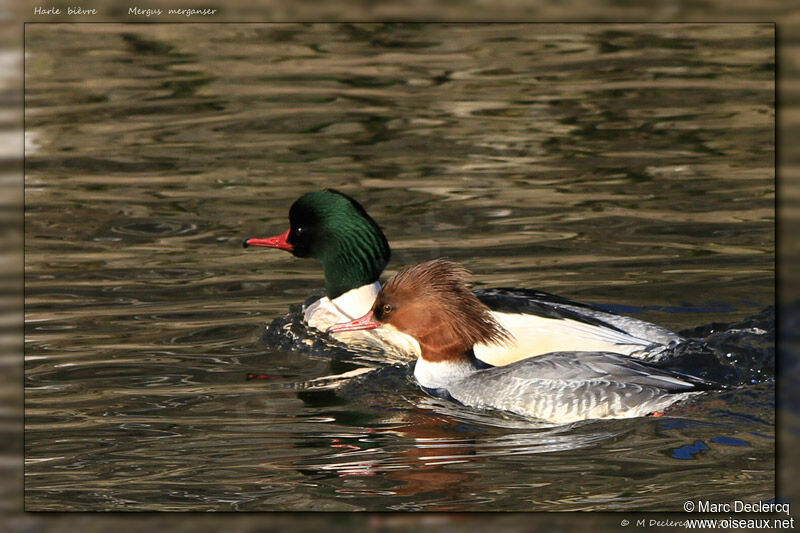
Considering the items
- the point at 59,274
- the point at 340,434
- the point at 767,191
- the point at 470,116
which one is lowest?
the point at 340,434

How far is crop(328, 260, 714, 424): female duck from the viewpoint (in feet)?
22.2

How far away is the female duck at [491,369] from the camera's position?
677 centimetres

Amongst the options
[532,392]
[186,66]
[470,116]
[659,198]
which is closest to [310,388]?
[532,392]

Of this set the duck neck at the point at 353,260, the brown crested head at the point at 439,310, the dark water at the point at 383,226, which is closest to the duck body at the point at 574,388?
the dark water at the point at 383,226

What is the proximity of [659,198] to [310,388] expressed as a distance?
4338 millimetres

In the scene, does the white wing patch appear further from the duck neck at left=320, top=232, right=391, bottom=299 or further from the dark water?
the duck neck at left=320, top=232, right=391, bottom=299

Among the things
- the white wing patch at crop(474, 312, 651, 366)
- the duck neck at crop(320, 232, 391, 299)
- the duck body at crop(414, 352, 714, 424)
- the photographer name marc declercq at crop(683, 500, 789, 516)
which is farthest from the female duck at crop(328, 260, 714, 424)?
the duck neck at crop(320, 232, 391, 299)

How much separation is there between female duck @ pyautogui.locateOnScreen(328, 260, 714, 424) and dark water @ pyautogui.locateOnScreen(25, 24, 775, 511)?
149 millimetres

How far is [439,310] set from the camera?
24.4 feet

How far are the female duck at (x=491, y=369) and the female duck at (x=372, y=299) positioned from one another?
201mm

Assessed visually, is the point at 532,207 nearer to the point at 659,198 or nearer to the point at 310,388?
the point at 659,198

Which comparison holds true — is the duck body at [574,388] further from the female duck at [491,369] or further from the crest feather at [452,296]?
the crest feather at [452,296]

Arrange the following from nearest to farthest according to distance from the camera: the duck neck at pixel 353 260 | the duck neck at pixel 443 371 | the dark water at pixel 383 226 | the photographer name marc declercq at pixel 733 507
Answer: the photographer name marc declercq at pixel 733 507, the dark water at pixel 383 226, the duck neck at pixel 443 371, the duck neck at pixel 353 260

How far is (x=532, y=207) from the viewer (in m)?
10.3
